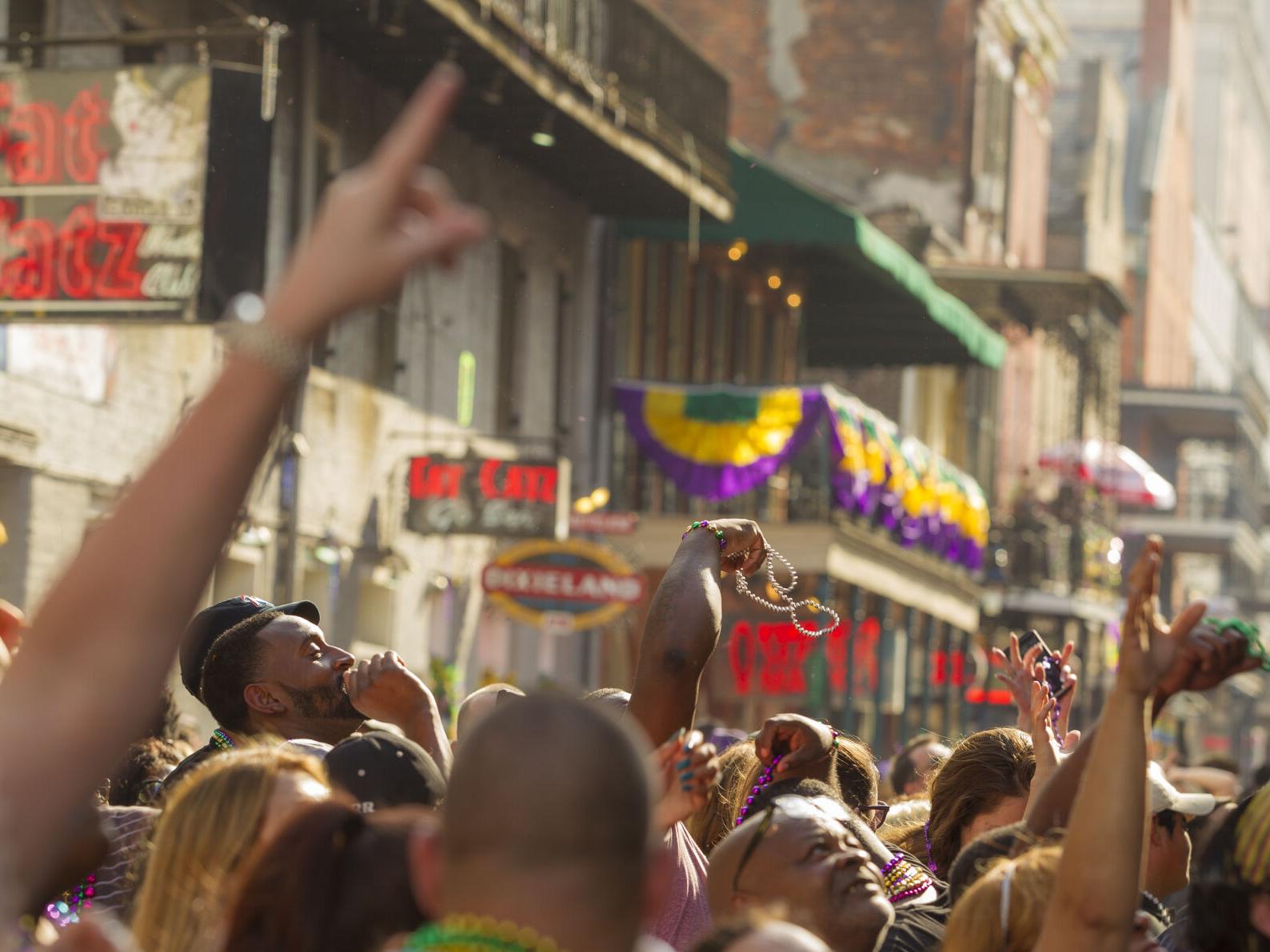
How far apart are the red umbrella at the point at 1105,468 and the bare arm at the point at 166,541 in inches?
1187

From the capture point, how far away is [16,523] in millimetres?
13141

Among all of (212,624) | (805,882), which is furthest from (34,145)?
(805,882)

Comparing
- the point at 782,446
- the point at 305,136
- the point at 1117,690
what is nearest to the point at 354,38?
the point at 305,136

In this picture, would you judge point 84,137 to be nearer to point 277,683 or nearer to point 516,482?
point 516,482

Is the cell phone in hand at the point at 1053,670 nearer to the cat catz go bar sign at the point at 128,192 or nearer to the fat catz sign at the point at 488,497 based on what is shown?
the cat catz go bar sign at the point at 128,192

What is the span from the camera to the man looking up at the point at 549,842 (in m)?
2.73

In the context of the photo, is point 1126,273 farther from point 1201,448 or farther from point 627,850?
point 627,850

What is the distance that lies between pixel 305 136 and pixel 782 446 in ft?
22.6

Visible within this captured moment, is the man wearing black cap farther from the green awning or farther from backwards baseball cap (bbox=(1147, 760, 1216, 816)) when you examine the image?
the green awning

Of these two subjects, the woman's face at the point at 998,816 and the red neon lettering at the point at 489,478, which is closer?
the woman's face at the point at 998,816

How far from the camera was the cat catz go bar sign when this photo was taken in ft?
37.3

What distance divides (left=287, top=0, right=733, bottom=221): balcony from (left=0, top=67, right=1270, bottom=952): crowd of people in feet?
35.6

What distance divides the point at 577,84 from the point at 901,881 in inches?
546

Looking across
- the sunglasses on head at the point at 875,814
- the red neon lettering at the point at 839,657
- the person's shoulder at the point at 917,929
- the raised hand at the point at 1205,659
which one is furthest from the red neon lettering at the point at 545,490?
the raised hand at the point at 1205,659
